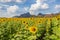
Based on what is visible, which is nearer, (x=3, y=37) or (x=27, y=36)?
(x=27, y=36)

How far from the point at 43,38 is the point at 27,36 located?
1.83 feet

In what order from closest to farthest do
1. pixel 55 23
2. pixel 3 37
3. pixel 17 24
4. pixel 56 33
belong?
1. pixel 56 33
2. pixel 55 23
3. pixel 3 37
4. pixel 17 24

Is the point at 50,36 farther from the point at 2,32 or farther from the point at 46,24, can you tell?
the point at 2,32

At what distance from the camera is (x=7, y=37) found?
8453 mm

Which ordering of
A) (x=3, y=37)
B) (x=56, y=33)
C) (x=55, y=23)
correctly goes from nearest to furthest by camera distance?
(x=56, y=33) → (x=55, y=23) → (x=3, y=37)

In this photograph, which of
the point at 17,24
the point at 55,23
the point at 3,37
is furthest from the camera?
the point at 17,24

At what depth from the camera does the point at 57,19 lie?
7.64 metres

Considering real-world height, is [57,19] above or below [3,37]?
above

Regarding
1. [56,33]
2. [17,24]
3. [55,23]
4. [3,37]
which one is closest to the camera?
[56,33]

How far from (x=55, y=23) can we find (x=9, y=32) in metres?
2.12

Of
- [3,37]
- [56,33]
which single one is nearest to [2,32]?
[3,37]

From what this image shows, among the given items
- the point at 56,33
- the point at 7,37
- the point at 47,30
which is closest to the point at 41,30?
the point at 47,30

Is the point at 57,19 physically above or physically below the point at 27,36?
above

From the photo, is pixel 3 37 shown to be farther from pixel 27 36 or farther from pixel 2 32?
pixel 27 36
